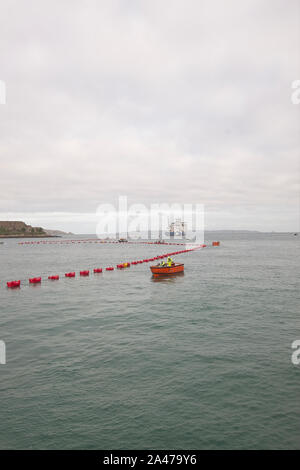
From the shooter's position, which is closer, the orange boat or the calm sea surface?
A: the calm sea surface

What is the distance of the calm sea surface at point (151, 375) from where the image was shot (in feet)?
37.1

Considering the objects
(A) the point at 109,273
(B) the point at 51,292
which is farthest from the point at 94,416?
(A) the point at 109,273

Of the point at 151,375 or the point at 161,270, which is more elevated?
the point at 161,270

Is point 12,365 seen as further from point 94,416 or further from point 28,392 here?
point 94,416

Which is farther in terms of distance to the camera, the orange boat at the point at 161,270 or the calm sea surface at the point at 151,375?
the orange boat at the point at 161,270

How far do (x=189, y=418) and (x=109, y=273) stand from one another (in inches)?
1829

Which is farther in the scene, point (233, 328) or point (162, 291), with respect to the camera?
point (162, 291)

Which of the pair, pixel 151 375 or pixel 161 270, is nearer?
pixel 151 375

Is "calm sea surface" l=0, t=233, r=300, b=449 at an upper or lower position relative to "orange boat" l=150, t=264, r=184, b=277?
lower

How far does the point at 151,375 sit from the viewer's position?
15.9m

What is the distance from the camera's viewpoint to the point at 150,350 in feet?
63.4

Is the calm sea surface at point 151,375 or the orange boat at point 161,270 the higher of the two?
the orange boat at point 161,270

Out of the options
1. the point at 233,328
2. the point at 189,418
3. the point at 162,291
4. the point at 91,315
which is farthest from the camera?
the point at 162,291

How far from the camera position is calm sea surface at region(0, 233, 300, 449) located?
11305 millimetres
